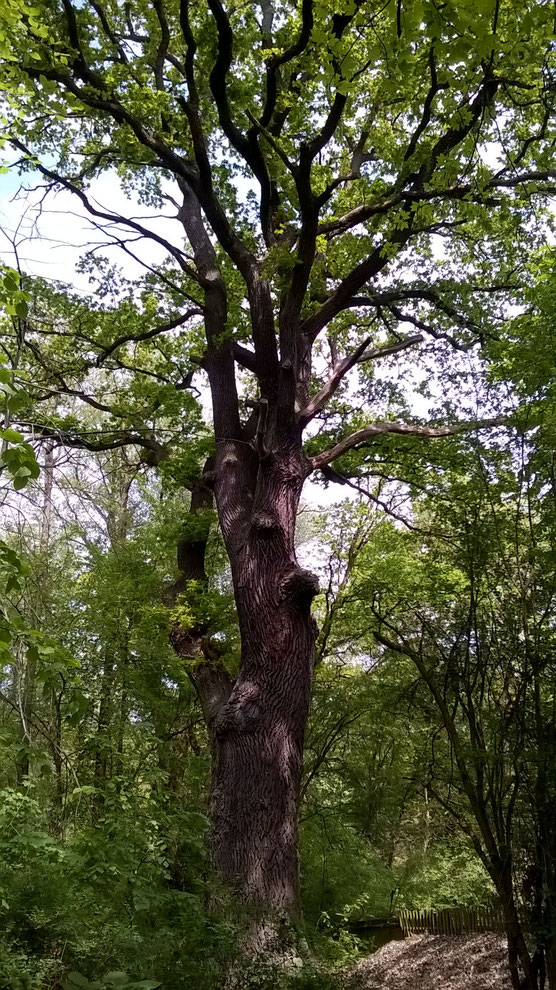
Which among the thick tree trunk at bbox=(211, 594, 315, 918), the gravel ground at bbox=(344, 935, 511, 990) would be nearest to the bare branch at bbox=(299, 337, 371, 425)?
the thick tree trunk at bbox=(211, 594, 315, 918)

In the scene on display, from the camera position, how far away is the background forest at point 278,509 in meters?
3.39

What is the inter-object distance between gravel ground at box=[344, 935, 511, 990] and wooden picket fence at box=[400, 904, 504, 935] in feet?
0.41

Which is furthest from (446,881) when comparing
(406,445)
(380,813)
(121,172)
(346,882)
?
(121,172)

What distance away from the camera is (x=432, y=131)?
23.2 ft

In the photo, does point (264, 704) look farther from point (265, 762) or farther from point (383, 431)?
point (383, 431)

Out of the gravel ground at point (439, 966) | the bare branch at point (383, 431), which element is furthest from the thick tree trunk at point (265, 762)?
the bare branch at point (383, 431)

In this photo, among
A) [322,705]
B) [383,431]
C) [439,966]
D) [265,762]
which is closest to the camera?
[265,762]

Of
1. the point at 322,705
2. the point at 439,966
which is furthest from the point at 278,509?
the point at 439,966

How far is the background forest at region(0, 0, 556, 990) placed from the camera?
339cm

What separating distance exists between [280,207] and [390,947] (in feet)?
33.8

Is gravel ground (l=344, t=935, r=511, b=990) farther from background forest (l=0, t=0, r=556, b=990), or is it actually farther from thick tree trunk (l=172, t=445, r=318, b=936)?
thick tree trunk (l=172, t=445, r=318, b=936)

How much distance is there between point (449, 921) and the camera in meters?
8.91

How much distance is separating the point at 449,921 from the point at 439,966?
1418 mm

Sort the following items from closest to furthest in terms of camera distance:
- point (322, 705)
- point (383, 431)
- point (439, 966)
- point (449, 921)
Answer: point (383, 431)
point (439, 966)
point (449, 921)
point (322, 705)
